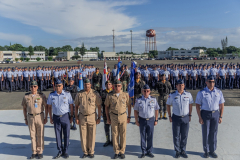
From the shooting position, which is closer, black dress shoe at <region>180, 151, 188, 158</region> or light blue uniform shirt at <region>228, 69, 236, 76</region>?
black dress shoe at <region>180, 151, 188, 158</region>

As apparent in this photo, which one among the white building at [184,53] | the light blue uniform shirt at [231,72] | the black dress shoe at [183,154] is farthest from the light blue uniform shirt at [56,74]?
the white building at [184,53]

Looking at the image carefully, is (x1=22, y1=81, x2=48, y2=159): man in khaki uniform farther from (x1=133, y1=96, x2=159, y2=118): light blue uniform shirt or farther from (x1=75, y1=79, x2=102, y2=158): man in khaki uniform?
(x1=133, y1=96, x2=159, y2=118): light blue uniform shirt

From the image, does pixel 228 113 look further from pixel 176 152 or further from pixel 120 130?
pixel 120 130

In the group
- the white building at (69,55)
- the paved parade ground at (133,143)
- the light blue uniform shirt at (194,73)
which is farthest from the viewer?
the white building at (69,55)

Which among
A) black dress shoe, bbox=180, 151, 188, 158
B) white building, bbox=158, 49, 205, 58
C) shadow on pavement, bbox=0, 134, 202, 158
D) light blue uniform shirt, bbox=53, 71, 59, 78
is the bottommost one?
shadow on pavement, bbox=0, 134, 202, 158

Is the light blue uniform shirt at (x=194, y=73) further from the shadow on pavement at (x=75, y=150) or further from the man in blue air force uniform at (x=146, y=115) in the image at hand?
the man in blue air force uniform at (x=146, y=115)

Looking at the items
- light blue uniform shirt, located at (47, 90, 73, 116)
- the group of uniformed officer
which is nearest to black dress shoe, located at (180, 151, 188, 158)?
the group of uniformed officer

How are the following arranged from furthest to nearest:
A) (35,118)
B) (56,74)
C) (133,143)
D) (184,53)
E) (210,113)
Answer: (184,53)
(56,74)
(133,143)
(35,118)
(210,113)

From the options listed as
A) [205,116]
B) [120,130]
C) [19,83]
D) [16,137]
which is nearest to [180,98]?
[205,116]

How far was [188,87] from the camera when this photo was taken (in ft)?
45.2

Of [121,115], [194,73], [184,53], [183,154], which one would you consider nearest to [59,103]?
[121,115]

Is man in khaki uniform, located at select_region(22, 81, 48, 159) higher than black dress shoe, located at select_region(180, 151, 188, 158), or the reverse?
man in khaki uniform, located at select_region(22, 81, 48, 159)

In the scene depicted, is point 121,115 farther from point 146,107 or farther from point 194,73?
point 194,73

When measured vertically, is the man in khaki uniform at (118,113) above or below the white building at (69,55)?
below
